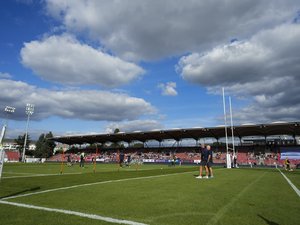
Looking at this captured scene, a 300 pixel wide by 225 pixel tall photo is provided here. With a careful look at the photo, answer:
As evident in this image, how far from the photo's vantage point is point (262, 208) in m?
6.79

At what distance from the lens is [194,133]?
67.3 meters

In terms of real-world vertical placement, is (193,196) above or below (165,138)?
below

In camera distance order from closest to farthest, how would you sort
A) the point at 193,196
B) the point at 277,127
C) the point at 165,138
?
the point at 193,196, the point at 277,127, the point at 165,138

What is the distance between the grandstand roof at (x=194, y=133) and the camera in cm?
5744

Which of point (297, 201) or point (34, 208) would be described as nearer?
point (34, 208)

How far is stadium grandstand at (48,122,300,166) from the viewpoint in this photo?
59250 millimetres

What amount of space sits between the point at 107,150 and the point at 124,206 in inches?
3180

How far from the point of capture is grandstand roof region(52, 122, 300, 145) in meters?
57.4

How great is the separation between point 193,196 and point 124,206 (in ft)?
8.62

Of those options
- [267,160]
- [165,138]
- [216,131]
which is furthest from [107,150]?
[267,160]

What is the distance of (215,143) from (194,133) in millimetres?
9045

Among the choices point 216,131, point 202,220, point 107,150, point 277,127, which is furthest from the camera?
point 107,150

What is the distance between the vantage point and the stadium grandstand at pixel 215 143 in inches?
2333

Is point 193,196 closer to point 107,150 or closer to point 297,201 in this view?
point 297,201
